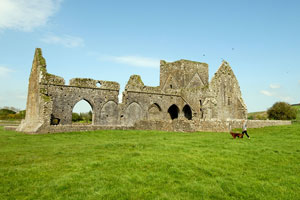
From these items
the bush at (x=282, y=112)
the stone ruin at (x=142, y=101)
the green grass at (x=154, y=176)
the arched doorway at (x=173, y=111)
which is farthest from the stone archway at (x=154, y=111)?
the bush at (x=282, y=112)

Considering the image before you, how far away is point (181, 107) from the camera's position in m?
31.1

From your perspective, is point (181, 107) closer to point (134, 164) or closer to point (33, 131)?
point (33, 131)

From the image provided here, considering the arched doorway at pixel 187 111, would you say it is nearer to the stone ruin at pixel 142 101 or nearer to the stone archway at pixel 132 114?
the stone ruin at pixel 142 101

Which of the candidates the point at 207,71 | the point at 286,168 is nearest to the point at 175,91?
the point at 207,71

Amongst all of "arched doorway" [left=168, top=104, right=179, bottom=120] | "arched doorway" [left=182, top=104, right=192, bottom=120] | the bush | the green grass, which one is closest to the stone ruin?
"arched doorway" [left=182, top=104, right=192, bottom=120]

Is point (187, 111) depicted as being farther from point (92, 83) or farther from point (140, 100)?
point (92, 83)

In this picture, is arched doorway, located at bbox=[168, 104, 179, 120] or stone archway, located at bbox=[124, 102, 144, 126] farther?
arched doorway, located at bbox=[168, 104, 179, 120]

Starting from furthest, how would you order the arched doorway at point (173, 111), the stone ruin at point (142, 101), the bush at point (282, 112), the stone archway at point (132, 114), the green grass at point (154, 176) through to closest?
the bush at point (282, 112)
the arched doorway at point (173, 111)
the stone archway at point (132, 114)
the stone ruin at point (142, 101)
the green grass at point (154, 176)

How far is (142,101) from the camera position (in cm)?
2823

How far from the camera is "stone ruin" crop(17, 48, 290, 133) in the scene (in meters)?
21.2

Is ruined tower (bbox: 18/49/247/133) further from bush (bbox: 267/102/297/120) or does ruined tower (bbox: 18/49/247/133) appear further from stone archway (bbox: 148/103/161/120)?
bush (bbox: 267/102/297/120)

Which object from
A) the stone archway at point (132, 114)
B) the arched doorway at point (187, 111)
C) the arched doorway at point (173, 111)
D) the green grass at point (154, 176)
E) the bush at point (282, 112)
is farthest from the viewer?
the bush at point (282, 112)

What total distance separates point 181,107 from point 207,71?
8472 millimetres

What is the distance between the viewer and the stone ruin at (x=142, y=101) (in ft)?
69.6
